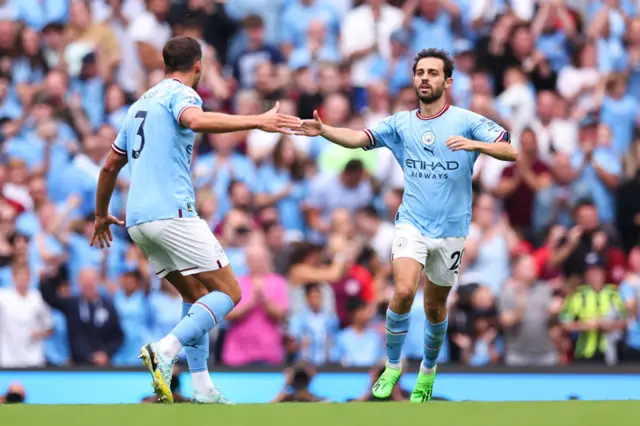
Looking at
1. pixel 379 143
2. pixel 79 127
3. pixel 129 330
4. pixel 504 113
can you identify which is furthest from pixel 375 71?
pixel 379 143

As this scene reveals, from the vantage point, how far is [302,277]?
15359 mm

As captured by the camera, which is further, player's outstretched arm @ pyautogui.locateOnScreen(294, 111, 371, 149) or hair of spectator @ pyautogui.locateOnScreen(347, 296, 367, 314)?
hair of spectator @ pyautogui.locateOnScreen(347, 296, 367, 314)

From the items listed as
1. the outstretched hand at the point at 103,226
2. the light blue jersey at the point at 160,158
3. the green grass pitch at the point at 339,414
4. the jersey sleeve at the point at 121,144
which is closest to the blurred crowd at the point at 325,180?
the outstretched hand at the point at 103,226

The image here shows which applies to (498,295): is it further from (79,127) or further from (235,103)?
(79,127)

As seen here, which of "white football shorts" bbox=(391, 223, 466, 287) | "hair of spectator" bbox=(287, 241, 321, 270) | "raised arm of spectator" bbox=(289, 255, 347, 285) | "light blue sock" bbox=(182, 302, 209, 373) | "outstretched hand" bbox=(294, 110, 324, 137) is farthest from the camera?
"hair of spectator" bbox=(287, 241, 321, 270)

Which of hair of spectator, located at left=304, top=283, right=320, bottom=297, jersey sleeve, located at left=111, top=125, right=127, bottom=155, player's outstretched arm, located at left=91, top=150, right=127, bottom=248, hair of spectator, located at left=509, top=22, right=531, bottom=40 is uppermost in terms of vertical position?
hair of spectator, located at left=509, top=22, right=531, bottom=40

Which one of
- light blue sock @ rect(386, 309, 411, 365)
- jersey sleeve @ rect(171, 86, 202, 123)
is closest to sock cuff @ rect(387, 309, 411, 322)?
light blue sock @ rect(386, 309, 411, 365)

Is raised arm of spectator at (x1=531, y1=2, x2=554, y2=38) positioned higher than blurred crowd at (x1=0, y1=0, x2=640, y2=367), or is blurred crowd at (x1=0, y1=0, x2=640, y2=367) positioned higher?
raised arm of spectator at (x1=531, y1=2, x2=554, y2=38)

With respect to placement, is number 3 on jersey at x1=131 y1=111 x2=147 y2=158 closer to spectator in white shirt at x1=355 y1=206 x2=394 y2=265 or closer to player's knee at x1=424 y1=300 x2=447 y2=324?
player's knee at x1=424 y1=300 x2=447 y2=324

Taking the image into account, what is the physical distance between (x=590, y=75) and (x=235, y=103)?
4609 mm

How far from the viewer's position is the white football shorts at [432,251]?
1071 cm

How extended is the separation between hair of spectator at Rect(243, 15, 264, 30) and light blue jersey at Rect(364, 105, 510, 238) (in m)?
7.92

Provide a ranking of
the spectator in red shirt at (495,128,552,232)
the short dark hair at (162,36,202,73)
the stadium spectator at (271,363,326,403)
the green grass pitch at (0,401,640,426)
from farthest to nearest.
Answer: the spectator in red shirt at (495,128,552,232) < the stadium spectator at (271,363,326,403) < the short dark hair at (162,36,202,73) < the green grass pitch at (0,401,640,426)

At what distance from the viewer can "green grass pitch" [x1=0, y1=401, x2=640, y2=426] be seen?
8.09 meters
